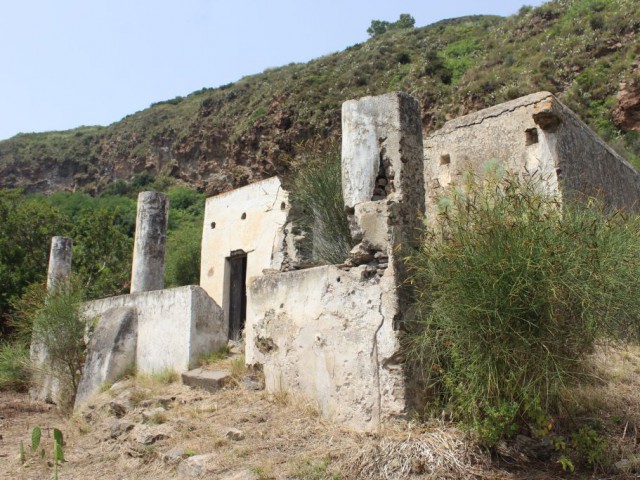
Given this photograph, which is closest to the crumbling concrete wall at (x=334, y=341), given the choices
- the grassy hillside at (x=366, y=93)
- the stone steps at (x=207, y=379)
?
the stone steps at (x=207, y=379)

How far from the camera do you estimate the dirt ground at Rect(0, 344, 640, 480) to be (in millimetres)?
4156

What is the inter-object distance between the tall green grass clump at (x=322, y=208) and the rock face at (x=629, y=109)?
16024 millimetres

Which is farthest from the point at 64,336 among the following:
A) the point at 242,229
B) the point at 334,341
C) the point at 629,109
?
the point at 629,109

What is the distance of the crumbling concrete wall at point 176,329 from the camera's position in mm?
8008

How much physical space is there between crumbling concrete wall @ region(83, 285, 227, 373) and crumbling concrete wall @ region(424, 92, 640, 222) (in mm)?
3376

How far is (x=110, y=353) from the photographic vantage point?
879cm

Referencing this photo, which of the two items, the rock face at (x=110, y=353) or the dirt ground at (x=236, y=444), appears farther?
the rock face at (x=110, y=353)

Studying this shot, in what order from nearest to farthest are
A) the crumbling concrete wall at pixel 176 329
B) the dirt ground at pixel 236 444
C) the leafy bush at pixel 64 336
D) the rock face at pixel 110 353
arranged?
the dirt ground at pixel 236 444, the crumbling concrete wall at pixel 176 329, the rock face at pixel 110 353, the leafy bush at pixel 64 336

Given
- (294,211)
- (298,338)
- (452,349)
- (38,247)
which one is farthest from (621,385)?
(38,247)

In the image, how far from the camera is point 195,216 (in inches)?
1350

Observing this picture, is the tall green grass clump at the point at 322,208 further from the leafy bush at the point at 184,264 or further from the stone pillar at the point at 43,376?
the leafy bush at the point at 184,264

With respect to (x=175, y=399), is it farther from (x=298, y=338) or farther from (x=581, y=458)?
(x=581, y=458)

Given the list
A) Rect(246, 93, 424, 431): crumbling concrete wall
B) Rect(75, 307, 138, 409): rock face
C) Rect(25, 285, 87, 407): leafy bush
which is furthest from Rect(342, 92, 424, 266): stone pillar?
Rect(25, 285, 87, 407): leafy bush

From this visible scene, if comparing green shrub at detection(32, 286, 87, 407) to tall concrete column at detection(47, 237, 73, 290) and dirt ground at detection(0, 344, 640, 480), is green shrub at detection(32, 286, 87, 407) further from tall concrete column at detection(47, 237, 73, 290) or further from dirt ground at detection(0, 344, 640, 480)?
tall concrete column at detection(47, 237, 73, 290)
